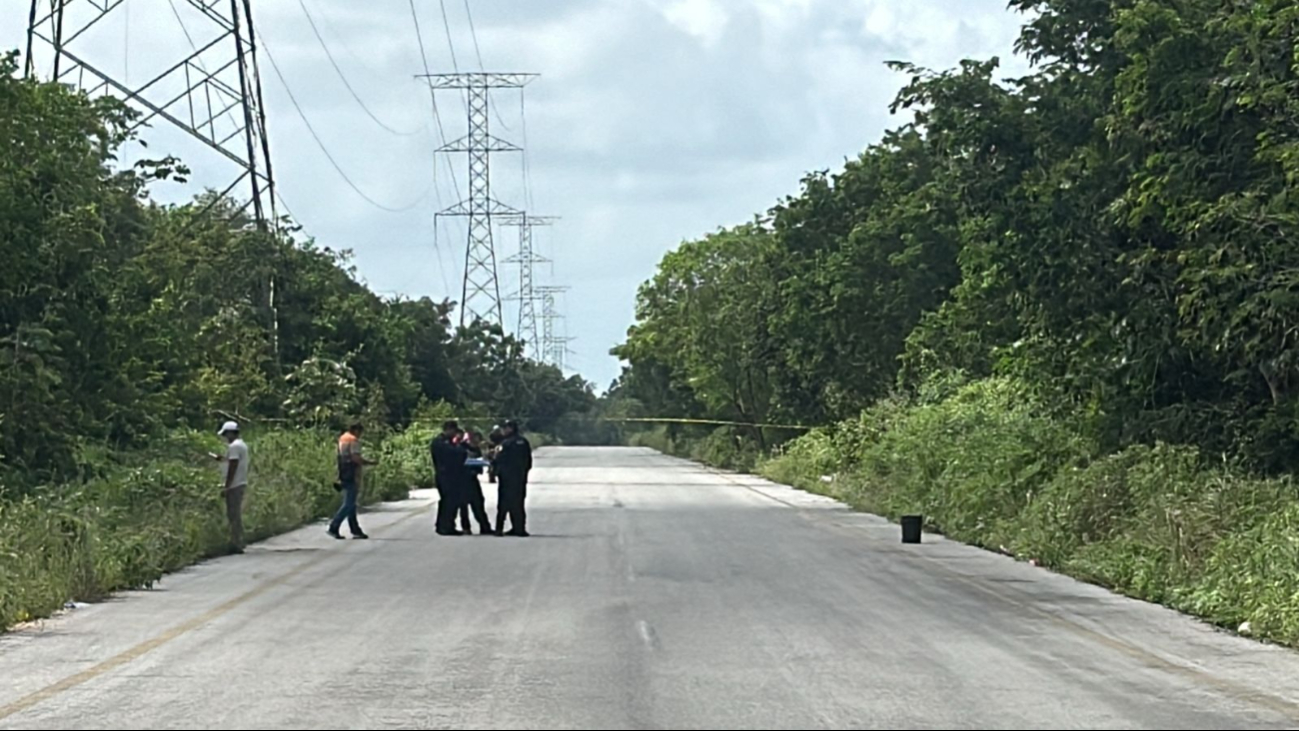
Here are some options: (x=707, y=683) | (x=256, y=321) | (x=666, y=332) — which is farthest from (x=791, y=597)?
(x=666, y=332)

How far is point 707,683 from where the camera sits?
457 inches

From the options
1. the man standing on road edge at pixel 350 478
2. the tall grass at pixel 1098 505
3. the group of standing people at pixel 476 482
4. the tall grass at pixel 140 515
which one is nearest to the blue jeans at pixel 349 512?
the man standing on road edge at pixel 350 478

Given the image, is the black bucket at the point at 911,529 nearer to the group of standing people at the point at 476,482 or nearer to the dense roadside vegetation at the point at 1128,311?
the dense roadside vegetation at the point at 1128,311

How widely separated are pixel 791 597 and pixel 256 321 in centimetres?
4015

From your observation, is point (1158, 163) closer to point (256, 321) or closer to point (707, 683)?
point (707, 683)

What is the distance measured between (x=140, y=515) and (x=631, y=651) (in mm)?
12182

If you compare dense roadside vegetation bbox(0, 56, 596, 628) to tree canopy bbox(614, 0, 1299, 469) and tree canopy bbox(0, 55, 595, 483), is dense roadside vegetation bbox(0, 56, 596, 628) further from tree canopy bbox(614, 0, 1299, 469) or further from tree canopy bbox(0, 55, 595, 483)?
tree canopy bbox(614, 0, 1299, 469)

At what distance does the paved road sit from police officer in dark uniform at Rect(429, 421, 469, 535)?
194 inches

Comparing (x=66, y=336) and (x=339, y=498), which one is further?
(x=339, y=498)

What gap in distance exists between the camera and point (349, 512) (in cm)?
2689

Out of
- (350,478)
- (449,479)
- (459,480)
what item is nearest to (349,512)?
(350,478)

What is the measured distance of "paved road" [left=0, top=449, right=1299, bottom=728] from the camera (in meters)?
10.6

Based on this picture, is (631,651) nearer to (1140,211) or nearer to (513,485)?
(1140,211)

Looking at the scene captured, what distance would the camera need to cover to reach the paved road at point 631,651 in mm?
10570
